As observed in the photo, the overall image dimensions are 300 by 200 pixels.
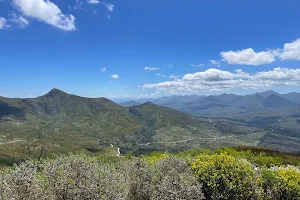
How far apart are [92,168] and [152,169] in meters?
12.0

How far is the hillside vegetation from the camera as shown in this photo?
25594mm

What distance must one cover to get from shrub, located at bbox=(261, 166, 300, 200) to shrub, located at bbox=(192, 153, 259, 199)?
8.69 feet

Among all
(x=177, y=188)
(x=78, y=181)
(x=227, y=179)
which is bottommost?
(x=227, y=179)

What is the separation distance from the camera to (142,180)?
1460 inches

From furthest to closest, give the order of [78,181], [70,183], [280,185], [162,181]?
[280,185] → [162,181] → [78,181] → [70,183]

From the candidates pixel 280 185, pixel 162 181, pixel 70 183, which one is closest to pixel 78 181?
pixel 70 183

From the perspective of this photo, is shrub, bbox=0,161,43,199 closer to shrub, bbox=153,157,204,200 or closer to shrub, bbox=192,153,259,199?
shrub, bbox=153,157,204,200

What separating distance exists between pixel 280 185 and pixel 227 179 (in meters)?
8.79

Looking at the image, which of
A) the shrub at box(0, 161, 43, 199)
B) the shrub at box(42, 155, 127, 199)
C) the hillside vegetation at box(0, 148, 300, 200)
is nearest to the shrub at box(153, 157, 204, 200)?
the hillside vegetation at box(0, 148, 300, 200)

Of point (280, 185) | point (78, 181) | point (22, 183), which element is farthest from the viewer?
point (280, 185)

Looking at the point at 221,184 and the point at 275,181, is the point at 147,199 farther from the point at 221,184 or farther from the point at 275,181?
the point at 275,181

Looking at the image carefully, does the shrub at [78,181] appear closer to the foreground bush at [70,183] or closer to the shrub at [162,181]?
the foreground bush at [70,183]

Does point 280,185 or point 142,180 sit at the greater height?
point 142,180

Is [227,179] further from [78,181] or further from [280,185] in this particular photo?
[78,181]
